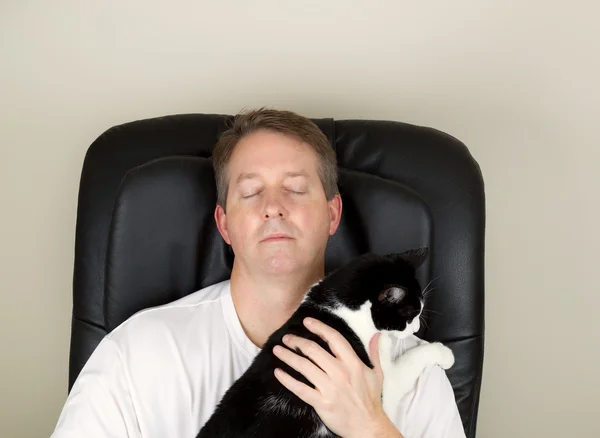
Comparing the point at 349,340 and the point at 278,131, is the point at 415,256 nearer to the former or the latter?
the point at 349,340

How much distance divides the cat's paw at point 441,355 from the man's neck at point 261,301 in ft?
1.20

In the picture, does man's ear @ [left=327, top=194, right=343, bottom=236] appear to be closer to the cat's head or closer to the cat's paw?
the cat's head

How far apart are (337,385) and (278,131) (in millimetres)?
696

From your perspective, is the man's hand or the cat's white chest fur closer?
the man's hand

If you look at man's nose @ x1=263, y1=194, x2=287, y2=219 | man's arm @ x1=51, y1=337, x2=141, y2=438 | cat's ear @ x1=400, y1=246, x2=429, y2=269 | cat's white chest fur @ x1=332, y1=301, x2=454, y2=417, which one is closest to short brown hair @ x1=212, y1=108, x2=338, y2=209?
man's nose @ x1=263, y1=194, x2=287, y2=219

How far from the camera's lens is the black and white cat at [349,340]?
139cm

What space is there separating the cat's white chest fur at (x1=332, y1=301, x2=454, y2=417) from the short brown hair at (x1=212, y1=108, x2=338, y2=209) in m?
0.39

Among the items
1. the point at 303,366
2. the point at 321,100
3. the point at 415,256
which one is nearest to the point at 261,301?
the point at 303,366

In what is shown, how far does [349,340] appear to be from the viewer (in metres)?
1.53

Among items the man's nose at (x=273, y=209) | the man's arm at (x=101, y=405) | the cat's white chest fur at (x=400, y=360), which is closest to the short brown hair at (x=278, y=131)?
the man's nose at (x=273, y=209)

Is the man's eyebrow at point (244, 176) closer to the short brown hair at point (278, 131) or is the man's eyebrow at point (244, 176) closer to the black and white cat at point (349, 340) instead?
the short brown hair at point (278, 131)

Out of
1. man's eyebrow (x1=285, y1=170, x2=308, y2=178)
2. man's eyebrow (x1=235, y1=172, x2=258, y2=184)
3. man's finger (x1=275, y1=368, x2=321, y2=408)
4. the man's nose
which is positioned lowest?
man's finger (x1=275, y1=368, x2=321, y2=408)

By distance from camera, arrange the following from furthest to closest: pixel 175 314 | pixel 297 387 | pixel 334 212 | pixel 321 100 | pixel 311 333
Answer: pixel 321 100 → pixel 334 212 → pixel 175 314 → pixel 311 333 → pixel 297 387

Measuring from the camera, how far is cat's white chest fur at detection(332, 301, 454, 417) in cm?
157
